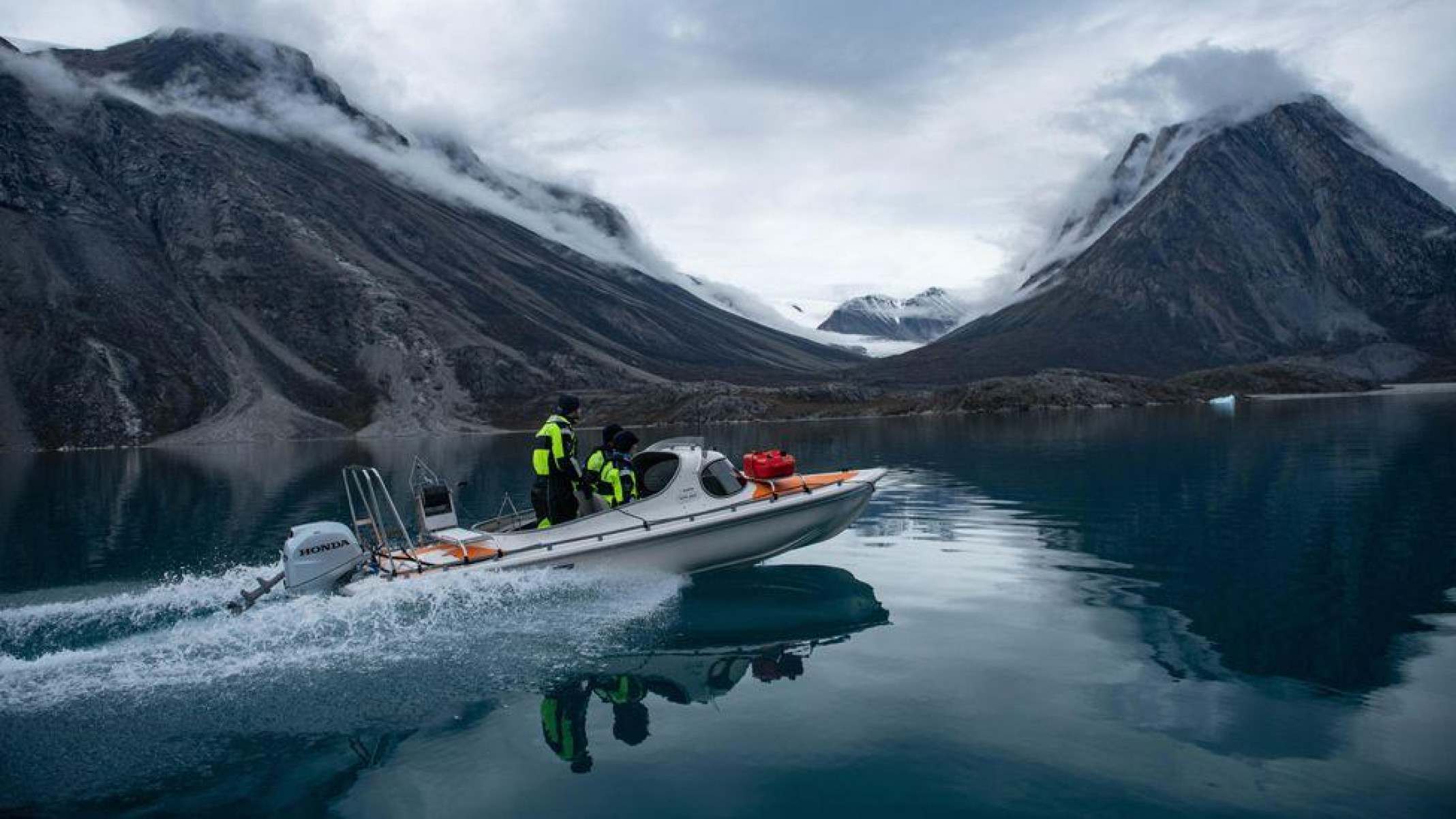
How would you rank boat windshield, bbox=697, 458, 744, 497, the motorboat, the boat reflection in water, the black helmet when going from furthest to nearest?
boat windshield, bbox=697, 458, 744, 497 < the motorboat < the boat reflection in water < the black helmet

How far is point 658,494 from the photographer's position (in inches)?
713

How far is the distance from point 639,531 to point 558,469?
2.06 metres

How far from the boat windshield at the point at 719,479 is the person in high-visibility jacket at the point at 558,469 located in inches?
100

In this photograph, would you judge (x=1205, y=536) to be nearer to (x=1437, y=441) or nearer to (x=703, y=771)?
(x=703, y=771)

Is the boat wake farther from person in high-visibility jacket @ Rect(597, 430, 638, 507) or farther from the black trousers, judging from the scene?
person in high-visibility jacket @ Rect(597, 430, 638, 507)

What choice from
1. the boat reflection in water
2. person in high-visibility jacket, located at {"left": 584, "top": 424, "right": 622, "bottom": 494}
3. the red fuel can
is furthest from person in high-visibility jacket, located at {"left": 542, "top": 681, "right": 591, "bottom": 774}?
the red fuel can

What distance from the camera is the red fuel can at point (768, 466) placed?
19281mm

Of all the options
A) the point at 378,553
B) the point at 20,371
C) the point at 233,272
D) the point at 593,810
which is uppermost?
the point at 233,272

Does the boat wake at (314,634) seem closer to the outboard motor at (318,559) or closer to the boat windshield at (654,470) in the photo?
the outboard motor at (318,559)

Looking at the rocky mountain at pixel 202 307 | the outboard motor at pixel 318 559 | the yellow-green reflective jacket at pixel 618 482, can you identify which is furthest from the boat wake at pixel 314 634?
the rocky mountain at pixel 202 307

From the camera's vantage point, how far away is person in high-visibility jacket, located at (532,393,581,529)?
17.8 meters

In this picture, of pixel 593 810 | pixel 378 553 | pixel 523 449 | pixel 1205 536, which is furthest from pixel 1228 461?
pixel 523 449

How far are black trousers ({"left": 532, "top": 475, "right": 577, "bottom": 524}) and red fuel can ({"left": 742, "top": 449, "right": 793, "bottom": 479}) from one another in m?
3.68

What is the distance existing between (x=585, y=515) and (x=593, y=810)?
30.9ft
